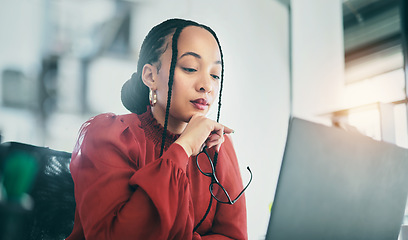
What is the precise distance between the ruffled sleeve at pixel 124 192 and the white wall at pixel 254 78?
0.83m

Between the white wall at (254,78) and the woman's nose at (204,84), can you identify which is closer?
the woman's nose at (204,84)

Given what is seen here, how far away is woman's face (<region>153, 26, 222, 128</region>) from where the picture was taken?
1.17 meters

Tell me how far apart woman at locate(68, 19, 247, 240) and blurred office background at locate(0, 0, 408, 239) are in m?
0.24

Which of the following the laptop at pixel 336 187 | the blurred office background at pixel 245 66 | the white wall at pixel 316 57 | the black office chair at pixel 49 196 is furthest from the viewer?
the white wall at pixel 316 57

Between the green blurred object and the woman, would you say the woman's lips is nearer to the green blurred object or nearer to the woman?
the woman

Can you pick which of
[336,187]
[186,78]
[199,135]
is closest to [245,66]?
[186,78]

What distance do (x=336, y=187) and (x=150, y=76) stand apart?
30.4 inches

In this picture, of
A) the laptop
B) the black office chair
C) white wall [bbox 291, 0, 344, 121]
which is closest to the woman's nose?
the black office chair

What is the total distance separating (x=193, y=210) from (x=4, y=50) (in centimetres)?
90

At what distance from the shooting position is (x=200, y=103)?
121 centimetres

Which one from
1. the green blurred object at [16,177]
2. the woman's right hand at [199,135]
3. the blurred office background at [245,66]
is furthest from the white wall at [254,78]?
the green blurred object at [16,177]

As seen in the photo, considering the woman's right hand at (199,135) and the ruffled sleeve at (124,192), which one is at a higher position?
the woman's right hand at (199,135)

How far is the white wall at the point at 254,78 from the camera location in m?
1.81

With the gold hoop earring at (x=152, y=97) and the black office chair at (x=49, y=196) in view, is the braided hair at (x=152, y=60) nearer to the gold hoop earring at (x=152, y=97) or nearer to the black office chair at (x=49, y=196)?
the gold hoop earring at (x=152, y=97)
